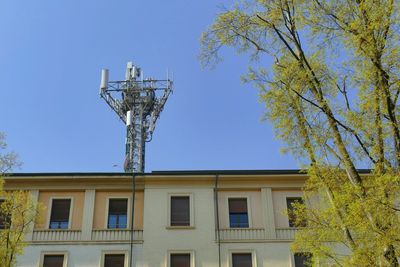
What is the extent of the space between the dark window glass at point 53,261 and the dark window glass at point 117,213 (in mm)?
2487

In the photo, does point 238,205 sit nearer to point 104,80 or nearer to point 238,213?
point 238,213

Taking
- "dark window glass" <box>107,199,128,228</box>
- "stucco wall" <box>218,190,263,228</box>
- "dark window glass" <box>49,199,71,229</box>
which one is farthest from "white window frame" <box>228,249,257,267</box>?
"dark window glass" <box>49,199,71,229</box>

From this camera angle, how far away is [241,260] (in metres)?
23.8

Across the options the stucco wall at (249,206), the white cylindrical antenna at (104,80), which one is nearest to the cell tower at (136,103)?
the white cylindrical antenna at (104,80)

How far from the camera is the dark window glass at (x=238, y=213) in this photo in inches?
973

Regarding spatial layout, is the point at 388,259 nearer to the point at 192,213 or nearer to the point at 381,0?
the point at 381,0

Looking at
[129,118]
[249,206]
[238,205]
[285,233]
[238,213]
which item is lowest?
[285,233]

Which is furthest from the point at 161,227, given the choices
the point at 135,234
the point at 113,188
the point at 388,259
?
the point at 388,259

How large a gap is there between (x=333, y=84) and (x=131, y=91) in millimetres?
28337

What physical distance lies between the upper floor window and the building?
42 millimetres

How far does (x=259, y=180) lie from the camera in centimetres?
2525

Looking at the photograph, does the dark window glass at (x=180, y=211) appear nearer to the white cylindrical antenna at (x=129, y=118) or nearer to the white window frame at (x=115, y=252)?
the white window frame at (x=115, y=252)

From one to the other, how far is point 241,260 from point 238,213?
2.20 meters

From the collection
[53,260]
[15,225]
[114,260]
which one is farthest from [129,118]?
[15,225]
